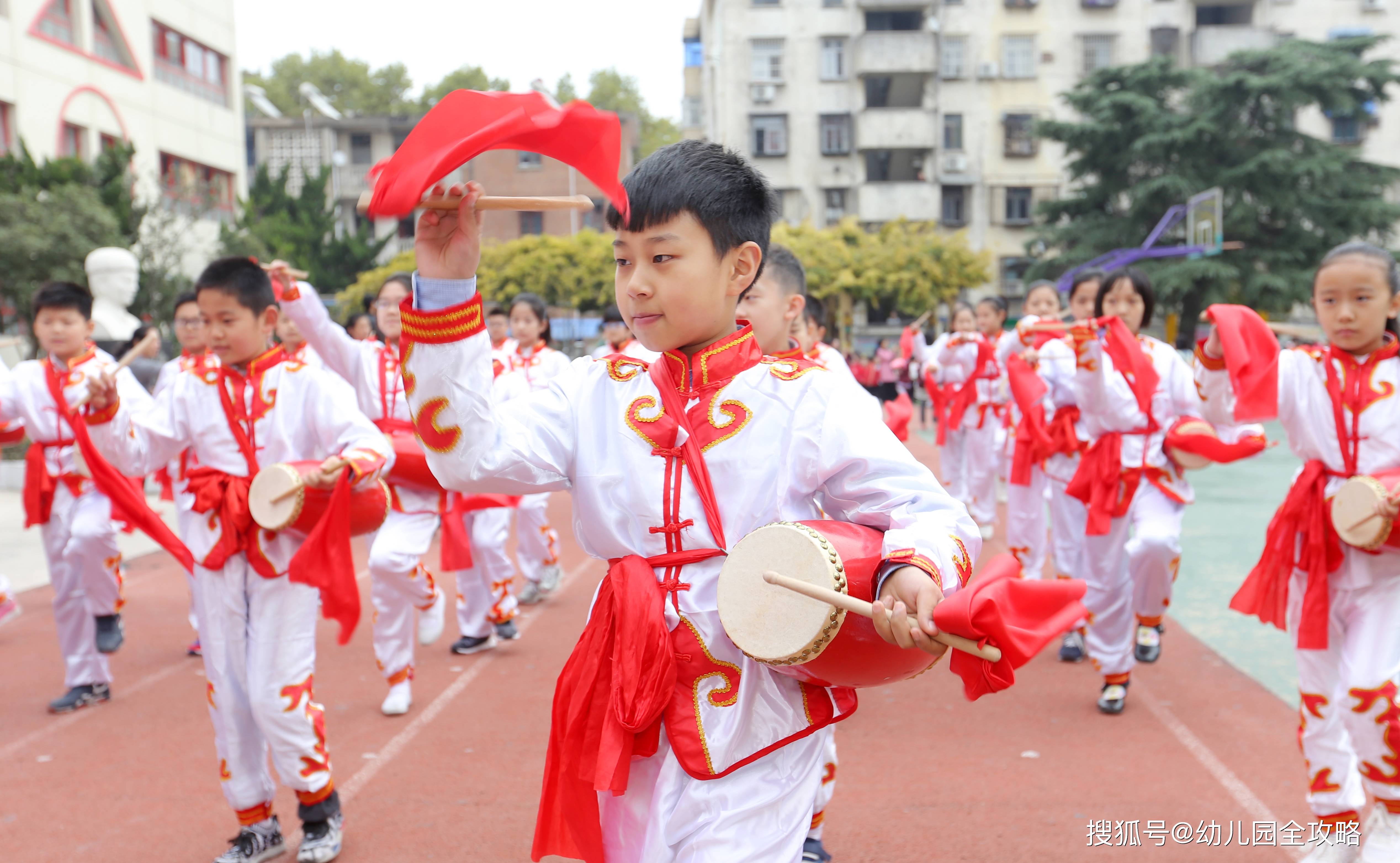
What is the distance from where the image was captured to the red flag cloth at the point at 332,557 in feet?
12.2

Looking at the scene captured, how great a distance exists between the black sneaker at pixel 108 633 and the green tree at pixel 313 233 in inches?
1169

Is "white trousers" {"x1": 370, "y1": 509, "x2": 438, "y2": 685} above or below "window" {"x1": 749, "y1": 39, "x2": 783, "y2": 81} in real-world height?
below

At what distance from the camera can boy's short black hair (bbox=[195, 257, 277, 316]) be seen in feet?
13.0

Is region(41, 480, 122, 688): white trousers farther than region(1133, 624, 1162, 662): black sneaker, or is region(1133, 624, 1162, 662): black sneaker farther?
region(1133, 624, 1162, 662): black sneaker

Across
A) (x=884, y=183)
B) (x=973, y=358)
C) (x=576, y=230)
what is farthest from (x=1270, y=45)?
(x=973, y=358)

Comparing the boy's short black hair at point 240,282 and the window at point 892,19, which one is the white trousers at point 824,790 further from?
the window at point 892,19

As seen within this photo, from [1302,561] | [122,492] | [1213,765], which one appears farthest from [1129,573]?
A: [122,492]

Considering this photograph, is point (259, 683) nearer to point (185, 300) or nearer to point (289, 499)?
point (289, 499)

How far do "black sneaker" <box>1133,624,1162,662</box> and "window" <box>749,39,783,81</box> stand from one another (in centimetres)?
3563

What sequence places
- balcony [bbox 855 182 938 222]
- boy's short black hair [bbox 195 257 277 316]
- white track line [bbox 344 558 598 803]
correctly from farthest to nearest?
balcony [bbox 855 182 938 222] < white track line [bbox 344 558 598 803] < boy's short black hair [bbox 195 257 277 316]

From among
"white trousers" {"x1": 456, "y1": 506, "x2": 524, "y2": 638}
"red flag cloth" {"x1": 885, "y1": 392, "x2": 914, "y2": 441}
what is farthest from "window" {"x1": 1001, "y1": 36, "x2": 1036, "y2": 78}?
"white trousers" {"x1": 456, "y1": 506, "x2": 524, "y2": 638}

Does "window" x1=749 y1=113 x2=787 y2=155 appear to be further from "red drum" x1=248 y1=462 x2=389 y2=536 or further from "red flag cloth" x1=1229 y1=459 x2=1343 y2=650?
"red drum" x1=248 y1=462 x2=389 y2=536

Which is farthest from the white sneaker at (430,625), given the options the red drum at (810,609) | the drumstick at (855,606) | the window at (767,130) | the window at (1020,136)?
the window at (1020,136)

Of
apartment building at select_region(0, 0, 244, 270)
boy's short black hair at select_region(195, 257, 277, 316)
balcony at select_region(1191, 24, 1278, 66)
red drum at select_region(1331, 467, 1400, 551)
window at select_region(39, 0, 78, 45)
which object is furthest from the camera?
balcony at select_region(1191, 24, 1278, 66)
